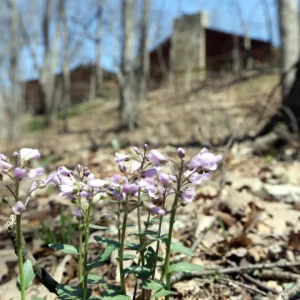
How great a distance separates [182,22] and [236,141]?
53.6 feet

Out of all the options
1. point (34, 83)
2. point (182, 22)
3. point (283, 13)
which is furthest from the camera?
point (34, 83)

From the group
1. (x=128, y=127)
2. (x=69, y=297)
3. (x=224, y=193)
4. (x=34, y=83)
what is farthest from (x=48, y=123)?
(x=34, y=83)

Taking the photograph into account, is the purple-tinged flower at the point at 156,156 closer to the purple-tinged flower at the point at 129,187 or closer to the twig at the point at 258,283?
the purple-tinged flower at the point at 129,187

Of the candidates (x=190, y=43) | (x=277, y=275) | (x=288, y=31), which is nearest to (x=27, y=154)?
(x=277, y=275)

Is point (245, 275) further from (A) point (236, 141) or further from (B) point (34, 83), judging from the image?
(B) point (34, 83)

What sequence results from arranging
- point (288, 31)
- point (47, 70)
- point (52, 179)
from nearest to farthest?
1. point (52, 179)
2. point (288, 31)
3. point (47, 70)

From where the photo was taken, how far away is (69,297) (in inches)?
36.5

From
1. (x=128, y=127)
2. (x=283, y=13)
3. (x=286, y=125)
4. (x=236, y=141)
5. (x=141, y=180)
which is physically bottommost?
(x=128, y=127)

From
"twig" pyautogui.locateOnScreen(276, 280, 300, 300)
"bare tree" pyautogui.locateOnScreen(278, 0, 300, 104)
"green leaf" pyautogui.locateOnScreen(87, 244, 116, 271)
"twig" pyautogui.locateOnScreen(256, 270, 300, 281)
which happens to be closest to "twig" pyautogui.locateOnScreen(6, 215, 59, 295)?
"green leaf" pyautogui.locateOnScreen(87, 244, 116, 271)

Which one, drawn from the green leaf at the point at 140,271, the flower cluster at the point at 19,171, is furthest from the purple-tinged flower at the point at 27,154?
the green leaf at the point at 140,271

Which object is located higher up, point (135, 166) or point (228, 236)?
point (135, 166)

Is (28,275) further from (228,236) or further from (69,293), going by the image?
(228,236)

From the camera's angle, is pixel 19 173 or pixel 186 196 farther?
pixel 186 196

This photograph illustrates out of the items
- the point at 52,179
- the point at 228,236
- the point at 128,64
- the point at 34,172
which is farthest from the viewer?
the point at 128,64
